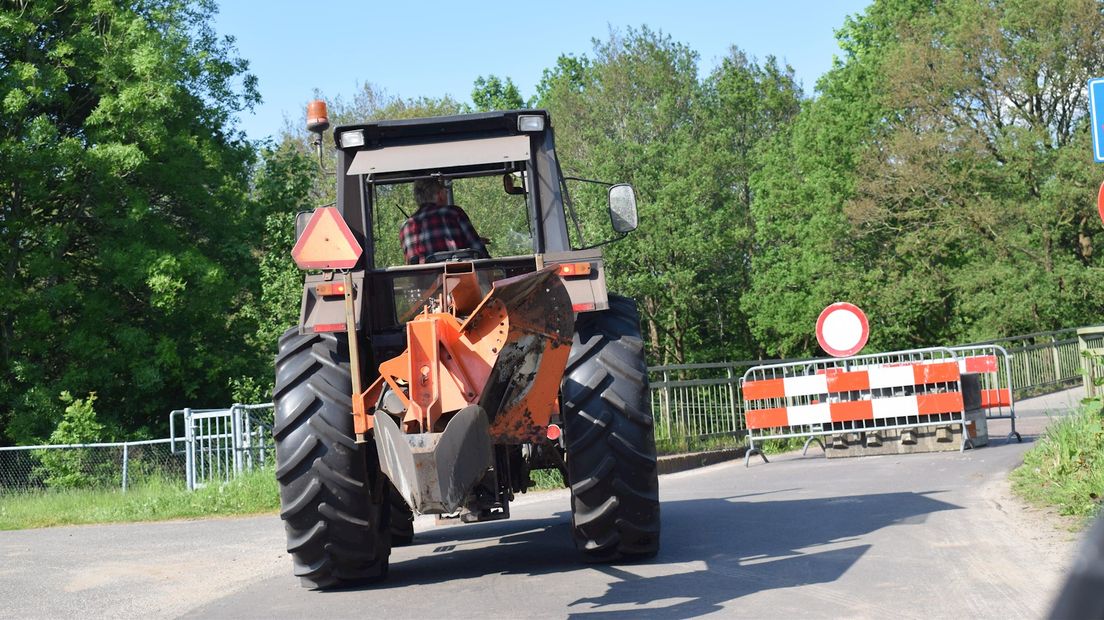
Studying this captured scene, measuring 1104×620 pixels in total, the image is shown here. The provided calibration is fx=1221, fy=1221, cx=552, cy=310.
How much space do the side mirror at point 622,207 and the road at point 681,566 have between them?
211 centimetres

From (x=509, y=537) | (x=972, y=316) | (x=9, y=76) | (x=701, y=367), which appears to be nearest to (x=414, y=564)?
(x=509, y=537)

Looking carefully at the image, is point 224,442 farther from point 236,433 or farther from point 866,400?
point 866,400

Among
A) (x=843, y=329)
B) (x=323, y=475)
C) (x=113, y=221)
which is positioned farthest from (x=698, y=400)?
(x=113, y=221)

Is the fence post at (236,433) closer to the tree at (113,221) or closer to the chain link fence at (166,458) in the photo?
the chain link fence at (166,458)

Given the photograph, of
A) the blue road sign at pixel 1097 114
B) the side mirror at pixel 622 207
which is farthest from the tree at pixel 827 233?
the side mirror at pixel 622 207

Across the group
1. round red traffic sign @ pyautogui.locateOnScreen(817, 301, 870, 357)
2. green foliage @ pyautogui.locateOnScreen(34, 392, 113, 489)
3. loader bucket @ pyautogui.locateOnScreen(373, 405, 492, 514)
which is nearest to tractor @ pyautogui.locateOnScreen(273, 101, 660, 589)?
loader bucket @ pyautogui.locateOnScreen(373, 405, 492, 514)

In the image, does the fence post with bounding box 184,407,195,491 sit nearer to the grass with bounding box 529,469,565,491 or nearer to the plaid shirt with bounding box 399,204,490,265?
the grass with bounding box 529,469,565,491

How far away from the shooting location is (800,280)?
137ft

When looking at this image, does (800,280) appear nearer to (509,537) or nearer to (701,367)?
(701,367)

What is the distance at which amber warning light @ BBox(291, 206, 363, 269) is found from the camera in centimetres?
672

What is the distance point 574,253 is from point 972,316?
33947 mm

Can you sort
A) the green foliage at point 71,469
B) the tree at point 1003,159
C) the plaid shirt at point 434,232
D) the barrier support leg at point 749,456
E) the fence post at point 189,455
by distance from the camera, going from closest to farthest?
→ the plaid shirt at point 434,232, the barrier support leg at point 749,456, the fence post at point 189,455, the green foliage at point 71,469, the tree at point 1003,159

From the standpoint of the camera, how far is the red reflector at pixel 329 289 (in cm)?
735

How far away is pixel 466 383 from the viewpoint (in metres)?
5.95
